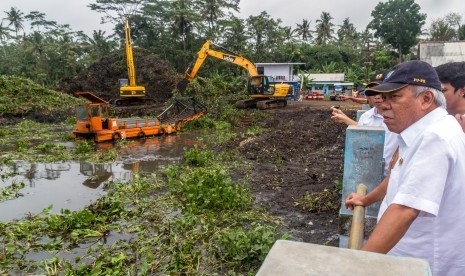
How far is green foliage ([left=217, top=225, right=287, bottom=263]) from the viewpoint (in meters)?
4.38

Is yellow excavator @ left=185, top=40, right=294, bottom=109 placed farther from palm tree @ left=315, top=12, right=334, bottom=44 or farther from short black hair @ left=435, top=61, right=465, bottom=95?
palm tree @ left=315, top=12, right=334, bottom=44

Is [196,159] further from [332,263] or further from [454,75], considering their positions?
[332,263]

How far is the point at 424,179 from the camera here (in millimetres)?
1448

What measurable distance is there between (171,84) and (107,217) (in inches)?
812

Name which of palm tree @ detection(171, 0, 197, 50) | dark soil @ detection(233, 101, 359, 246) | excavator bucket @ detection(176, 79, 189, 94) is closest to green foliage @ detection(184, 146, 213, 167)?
dark soil @ detection(233, 101, 359, 246)

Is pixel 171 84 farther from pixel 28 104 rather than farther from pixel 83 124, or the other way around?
pixel 83 124

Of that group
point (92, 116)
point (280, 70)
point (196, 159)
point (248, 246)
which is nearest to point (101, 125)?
point (92, 116)

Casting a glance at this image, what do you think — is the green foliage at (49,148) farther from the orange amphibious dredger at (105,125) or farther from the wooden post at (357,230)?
the wooden post at (357,230)

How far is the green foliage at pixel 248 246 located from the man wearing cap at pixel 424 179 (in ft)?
8.93

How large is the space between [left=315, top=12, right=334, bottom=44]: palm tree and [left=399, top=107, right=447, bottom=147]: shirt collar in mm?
55677

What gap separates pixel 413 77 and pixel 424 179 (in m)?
0.52

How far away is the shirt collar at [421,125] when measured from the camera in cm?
165

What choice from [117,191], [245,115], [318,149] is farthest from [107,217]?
[245,115]

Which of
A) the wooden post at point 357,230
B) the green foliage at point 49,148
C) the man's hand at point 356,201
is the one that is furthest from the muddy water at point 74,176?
the wooden post at point 357,230
